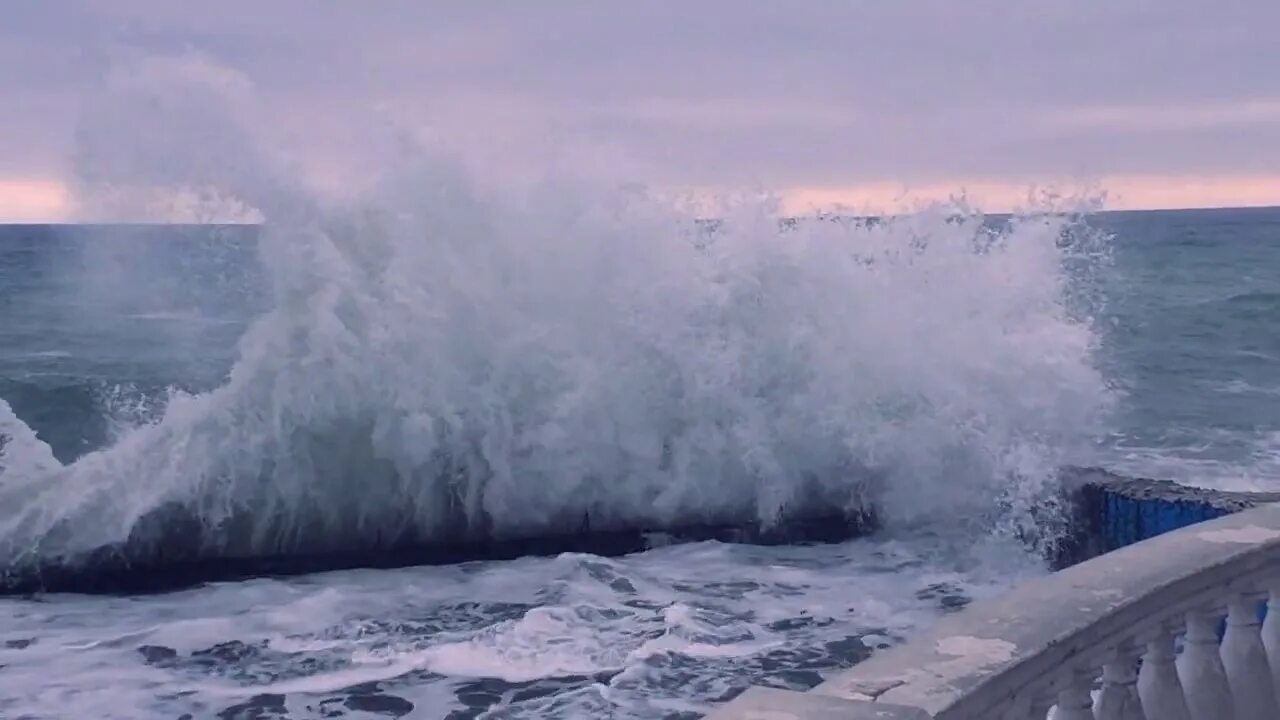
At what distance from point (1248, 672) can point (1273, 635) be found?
0.15 m

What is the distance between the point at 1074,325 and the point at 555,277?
459 cm

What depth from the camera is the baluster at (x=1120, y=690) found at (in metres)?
2.62

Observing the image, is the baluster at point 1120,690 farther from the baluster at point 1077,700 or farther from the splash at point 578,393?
the splash at point 578,393

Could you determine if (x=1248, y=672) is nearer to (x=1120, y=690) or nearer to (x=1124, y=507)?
(x=1120, y=690)

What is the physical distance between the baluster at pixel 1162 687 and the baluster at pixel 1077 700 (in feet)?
0.85

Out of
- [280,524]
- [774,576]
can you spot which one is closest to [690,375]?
[774,576]

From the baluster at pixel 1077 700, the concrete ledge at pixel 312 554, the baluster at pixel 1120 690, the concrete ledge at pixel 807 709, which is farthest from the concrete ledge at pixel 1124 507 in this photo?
the concrete ledge at pixel 807 709

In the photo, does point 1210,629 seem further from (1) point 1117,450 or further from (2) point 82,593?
(1) point 1117,450

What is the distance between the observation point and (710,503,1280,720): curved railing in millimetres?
2094

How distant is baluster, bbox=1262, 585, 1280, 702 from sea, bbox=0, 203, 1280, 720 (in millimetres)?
3502

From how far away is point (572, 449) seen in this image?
33.2ft

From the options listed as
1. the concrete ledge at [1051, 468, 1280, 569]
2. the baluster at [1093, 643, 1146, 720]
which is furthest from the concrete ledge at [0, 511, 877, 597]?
the baluster at [1093, 643, 1146, 720]

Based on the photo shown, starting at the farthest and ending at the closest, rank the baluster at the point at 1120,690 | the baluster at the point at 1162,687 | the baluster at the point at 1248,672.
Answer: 1. the baluster at the point at 1248,672
2. the baluster at the point at 1162,687
3. the baluster at the point at 1120,690

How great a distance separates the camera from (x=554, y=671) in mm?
6277
